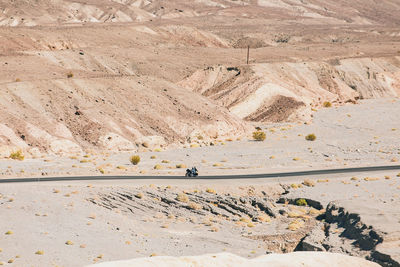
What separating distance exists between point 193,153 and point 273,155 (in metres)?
8.33

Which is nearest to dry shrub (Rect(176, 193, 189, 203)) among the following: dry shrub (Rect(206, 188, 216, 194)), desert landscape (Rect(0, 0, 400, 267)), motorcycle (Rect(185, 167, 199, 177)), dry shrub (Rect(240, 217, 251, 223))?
desert landscape (Rect(0, 0, 400, 267))

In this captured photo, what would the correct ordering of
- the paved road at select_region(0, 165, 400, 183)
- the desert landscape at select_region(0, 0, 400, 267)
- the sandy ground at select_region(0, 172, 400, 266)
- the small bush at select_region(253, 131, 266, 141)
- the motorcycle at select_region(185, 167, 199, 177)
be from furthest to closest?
the small bush at select_region(253, 131, 266, 141) → the motorcycle at select_region(185, 167, 199, 177) → the paved road at select_region(0, 165, 400, 183) → the desert landscape at select_region(0, 0, 400, 267) → the sandy ground at select_region(0, 172, 400, 266)

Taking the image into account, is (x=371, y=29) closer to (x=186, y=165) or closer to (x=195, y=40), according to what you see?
(x=195, y=40)

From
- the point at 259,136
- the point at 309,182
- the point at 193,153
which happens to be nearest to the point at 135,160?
the point at 193,153

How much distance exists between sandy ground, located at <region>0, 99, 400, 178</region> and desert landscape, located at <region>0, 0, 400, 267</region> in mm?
235

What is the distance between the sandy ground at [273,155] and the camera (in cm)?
5123

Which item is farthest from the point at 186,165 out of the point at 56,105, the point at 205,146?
the point at 56,105

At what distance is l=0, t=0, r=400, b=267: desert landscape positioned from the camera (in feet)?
115

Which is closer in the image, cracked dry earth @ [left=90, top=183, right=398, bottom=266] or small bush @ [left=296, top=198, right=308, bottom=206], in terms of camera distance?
cracked dry earth @ [left=90, top=183, right=398, bottom=266]

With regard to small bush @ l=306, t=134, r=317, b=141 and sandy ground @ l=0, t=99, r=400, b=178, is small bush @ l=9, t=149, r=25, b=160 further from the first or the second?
small bush @ l=306, t=134, r=317, b=141

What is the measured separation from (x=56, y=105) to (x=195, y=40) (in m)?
77.6

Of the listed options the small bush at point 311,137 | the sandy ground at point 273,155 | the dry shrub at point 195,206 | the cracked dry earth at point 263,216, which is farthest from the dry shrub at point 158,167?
the small bush at point 311,137

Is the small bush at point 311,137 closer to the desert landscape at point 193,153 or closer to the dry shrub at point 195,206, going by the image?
the desert landscape at point 193,153

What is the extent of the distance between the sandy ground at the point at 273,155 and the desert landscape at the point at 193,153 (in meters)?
0.23
